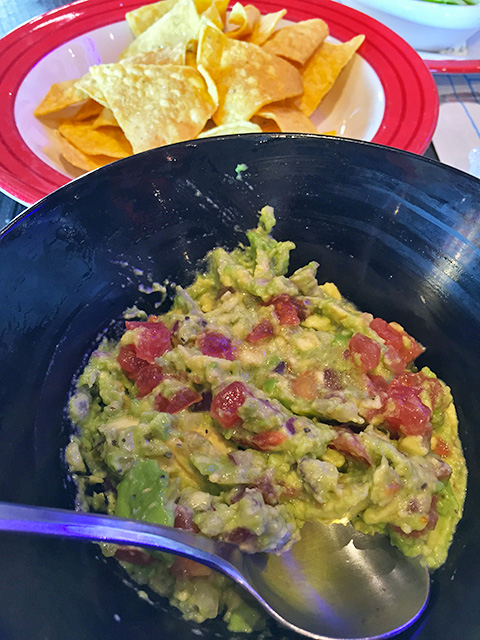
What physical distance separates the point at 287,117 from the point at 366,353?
1.54 m

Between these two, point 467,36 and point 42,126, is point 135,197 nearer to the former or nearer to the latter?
point 42,126

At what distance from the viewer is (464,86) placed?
282cm

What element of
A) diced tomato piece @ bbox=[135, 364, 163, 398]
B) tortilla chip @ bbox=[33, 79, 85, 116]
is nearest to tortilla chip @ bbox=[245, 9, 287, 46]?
tortilla chip @ bbox=[33, 79, 85, 116]

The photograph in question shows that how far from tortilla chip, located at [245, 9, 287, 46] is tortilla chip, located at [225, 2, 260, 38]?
26mm

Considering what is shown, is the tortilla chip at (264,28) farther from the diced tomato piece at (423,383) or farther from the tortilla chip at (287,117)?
the diced tomato piece at (423,383)

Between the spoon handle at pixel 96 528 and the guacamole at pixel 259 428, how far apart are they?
76 mm

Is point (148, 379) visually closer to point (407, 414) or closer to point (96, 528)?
point (96, 528)

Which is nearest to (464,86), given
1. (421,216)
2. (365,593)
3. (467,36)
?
(467,36)

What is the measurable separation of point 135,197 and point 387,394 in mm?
881

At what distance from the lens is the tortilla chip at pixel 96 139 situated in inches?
94.4

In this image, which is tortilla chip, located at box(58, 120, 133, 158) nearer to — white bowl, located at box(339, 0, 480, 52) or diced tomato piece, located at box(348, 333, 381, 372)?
diced tomato piece, located at box(348, 333, 381, 372)

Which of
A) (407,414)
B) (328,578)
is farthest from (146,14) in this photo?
(328,578)

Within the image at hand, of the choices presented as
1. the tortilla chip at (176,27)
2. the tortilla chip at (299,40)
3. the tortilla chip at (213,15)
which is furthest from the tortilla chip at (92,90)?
the tortilla chip at (299,40)

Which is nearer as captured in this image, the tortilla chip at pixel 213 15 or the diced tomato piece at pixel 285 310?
the diced tomato piece at pixel 285 310
